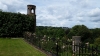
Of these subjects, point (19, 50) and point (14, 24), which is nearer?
point (19, 50)

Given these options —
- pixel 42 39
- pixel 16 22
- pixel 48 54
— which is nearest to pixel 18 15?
pixel 16 22

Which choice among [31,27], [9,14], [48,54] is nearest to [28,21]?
[31,27]

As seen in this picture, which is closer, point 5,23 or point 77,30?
point 5,23

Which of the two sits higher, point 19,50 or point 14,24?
point 14,24

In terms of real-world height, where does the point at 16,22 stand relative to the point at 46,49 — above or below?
above

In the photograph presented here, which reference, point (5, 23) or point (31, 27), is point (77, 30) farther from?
point (5, 23)

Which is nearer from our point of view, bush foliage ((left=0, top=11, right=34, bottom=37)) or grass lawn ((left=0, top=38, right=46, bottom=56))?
grass lawn ((left=0, top=38, right=46, bottom=56))

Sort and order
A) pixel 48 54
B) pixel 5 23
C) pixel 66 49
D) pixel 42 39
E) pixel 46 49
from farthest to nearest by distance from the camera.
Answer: pixel 5 23, pixel 42 39, pixel 46 49, pixel 48 54, pixel 66 49

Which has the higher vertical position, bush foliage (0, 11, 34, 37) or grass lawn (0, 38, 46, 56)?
bush foliage (0, 11, 34, 37)

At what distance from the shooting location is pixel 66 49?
1002cm

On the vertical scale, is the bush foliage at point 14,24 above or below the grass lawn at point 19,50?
above

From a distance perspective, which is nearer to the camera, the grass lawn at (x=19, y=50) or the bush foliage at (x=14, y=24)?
the grass lawn at (x=19, y=50)

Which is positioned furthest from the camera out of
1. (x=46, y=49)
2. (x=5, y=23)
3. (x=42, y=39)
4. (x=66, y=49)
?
(x=5, y=23)

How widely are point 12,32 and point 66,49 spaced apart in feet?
54.1
